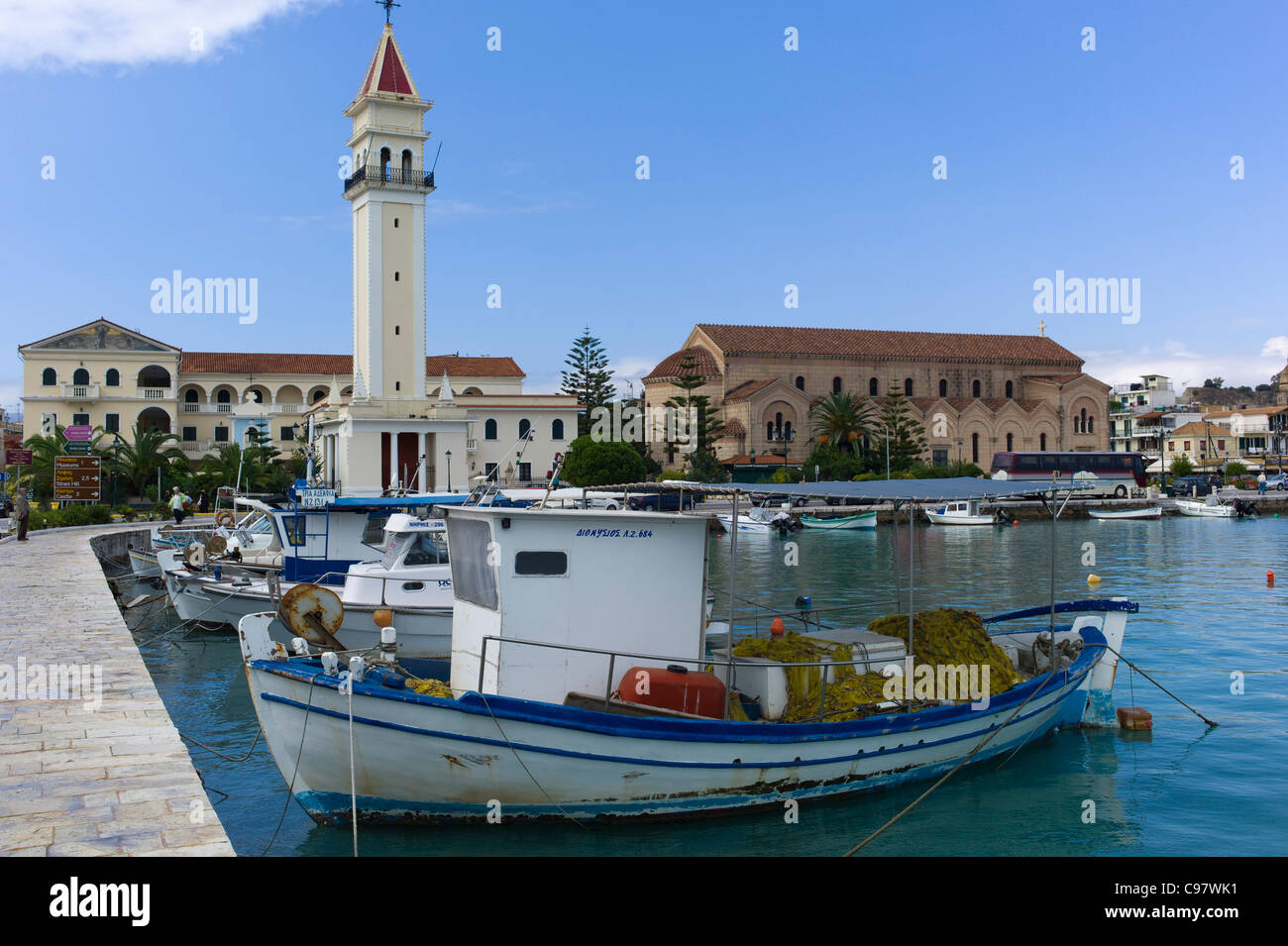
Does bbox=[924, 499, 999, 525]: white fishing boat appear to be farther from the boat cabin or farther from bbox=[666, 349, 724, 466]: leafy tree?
the boat cabin

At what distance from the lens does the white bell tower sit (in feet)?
155

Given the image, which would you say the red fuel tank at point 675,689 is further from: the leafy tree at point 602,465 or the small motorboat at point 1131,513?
the small motorboat at point 1131,513

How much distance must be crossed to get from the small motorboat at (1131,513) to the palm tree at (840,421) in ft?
47.7

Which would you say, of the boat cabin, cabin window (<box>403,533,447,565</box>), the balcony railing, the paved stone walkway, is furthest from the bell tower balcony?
the boat cabin

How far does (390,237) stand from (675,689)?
41.7 meters

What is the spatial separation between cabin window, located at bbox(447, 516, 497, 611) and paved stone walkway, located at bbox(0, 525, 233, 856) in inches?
106

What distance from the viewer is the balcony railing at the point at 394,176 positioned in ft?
155

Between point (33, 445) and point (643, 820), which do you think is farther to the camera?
point (33, 445)

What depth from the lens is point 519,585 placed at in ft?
30.5

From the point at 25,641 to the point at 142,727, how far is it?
16.5 feet

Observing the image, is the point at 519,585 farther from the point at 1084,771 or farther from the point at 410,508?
the point at 410,508

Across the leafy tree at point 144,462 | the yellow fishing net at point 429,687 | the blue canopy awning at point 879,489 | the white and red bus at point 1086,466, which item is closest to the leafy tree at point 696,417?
the white and red bus at point 1086,466

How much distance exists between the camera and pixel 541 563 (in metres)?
9.34
